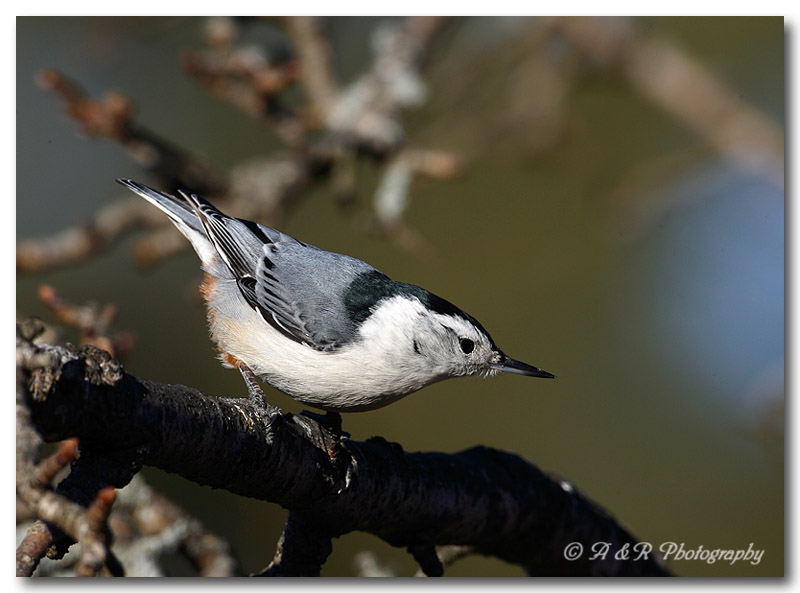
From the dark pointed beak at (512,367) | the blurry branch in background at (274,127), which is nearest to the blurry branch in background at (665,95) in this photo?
the blurry branch in background at (274,127)

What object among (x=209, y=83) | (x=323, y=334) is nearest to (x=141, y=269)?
(x=209, y=83)

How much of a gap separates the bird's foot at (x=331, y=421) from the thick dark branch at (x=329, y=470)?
0.06 m

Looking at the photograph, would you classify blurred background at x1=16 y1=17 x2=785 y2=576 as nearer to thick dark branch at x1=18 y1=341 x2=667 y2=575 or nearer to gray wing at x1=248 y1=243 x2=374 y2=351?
thick dark branch at x1=18 y1=341 x2=667 y2=575

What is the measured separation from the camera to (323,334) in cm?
162

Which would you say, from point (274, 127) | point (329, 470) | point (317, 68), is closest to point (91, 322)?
point (329, 470)

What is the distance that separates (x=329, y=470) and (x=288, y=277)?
19.2 inches

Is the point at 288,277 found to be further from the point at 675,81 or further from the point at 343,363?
the point at 675,81

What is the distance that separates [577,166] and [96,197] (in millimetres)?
1701

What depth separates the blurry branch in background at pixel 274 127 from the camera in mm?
2041

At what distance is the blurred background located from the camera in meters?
2.07

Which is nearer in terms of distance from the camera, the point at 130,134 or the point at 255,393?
the point at 255,393

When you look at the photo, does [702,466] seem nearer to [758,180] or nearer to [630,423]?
[630,423]

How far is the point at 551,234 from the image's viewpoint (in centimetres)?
282

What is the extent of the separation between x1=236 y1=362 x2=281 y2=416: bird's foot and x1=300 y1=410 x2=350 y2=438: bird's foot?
0.43 feet
